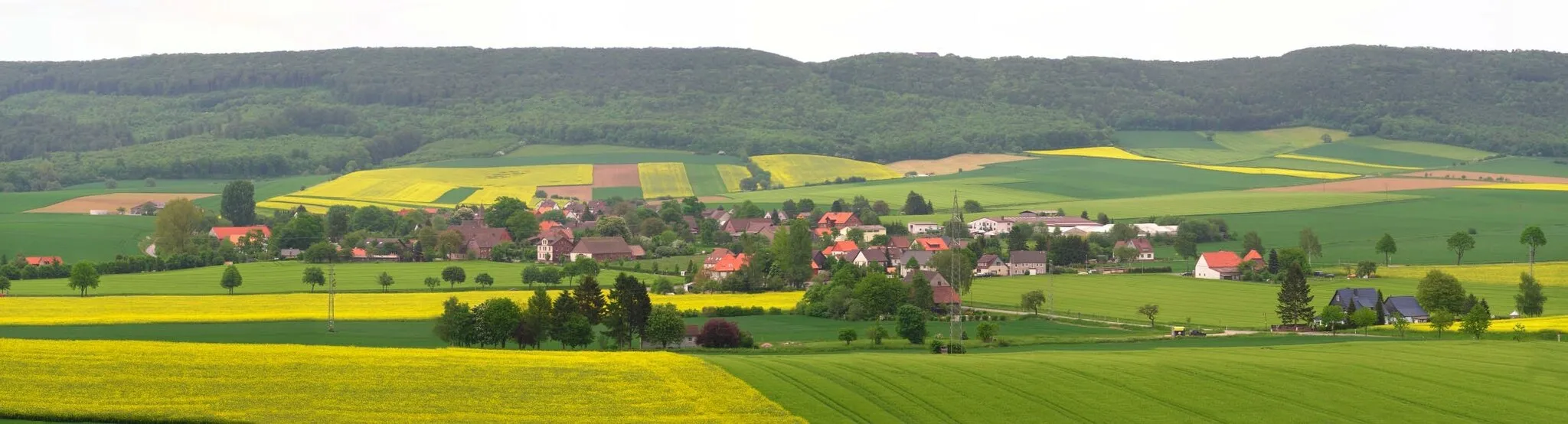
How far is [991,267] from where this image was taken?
88.6m

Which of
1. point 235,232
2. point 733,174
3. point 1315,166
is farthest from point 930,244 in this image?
point 1315,166

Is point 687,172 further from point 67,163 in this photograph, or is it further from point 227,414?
point 227,414

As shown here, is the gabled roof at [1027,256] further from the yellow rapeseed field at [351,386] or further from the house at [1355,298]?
the yellow rapeseed field at [351,386]

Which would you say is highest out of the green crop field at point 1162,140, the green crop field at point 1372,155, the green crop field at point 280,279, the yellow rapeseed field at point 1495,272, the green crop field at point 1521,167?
the green crop field at point 1162,140

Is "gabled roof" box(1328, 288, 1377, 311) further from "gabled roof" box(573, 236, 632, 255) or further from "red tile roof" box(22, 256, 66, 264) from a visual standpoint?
"red tile roof" box(22, 256, 66, 264)

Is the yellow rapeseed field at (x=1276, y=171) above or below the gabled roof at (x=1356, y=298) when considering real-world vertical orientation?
above

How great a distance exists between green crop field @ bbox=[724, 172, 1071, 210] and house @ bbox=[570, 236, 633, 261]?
33.2 metres

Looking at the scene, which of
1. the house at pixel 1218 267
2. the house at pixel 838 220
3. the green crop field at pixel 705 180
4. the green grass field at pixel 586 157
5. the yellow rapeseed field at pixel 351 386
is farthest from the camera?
the green grass field at pixel 586 157

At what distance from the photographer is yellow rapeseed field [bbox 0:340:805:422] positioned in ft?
117

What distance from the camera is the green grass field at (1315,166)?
152 meters

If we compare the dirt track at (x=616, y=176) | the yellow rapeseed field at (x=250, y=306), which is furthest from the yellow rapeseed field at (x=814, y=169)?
the yellow rapeseed field at (x=250, y=306)

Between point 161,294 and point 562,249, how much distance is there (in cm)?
3053

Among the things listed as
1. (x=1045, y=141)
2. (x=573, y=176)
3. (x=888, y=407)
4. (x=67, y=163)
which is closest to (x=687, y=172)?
(x=573, y=176)

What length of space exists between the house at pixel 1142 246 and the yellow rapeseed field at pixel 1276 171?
51.7 meters
